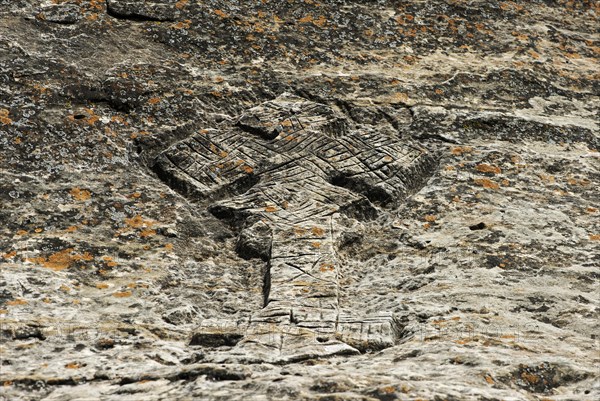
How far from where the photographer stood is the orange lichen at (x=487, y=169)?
5.76 metres

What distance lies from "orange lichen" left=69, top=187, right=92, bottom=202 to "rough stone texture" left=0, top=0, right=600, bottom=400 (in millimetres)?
16

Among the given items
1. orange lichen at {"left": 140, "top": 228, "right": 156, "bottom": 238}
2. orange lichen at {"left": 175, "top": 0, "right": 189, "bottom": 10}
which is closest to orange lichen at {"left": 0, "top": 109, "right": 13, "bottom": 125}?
orange lichen at {"left": 140, "top": 228, "right": 156, "bottom": 238}

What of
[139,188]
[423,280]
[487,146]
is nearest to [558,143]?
[487,146]

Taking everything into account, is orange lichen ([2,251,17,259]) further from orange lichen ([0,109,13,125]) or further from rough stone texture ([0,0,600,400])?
orange lichen ([0,109,13,125])

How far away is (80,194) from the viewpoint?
5.17 m

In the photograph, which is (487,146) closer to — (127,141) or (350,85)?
(350,85)

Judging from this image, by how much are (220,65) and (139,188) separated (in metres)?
1.32

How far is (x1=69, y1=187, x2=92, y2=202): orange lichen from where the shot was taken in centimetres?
514

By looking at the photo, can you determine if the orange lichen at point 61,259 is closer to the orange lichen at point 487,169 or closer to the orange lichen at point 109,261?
the orange lichen at point 109,261

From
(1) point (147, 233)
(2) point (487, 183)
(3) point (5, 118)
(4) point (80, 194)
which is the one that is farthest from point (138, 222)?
(2) point (487, 183)

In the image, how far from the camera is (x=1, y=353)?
396 centimetres

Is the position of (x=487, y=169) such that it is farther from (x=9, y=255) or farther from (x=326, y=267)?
(x=9, y=255)

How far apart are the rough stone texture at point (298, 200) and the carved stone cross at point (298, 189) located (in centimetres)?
1

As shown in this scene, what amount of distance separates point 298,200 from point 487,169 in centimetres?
111
